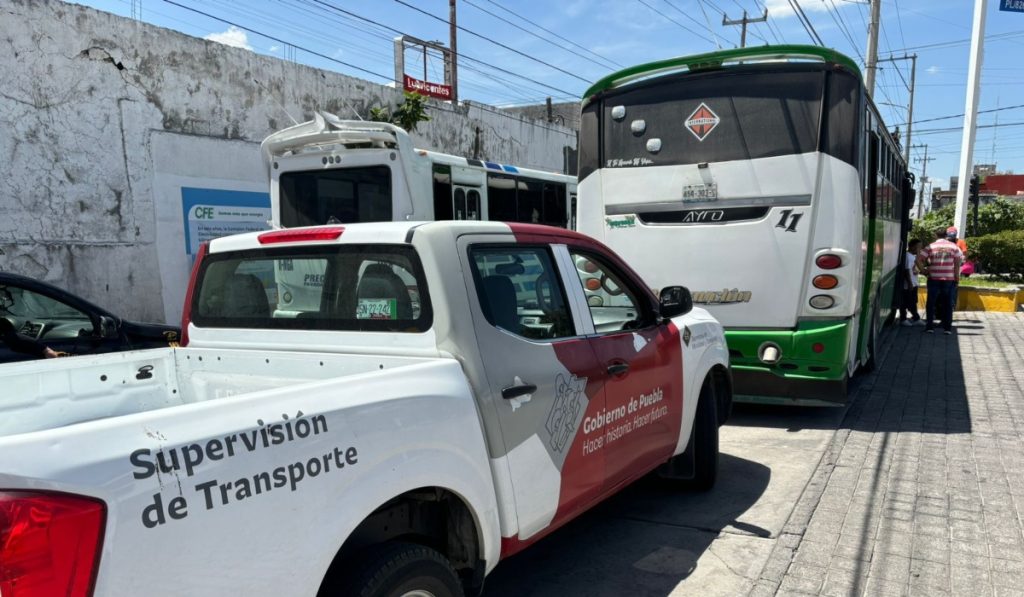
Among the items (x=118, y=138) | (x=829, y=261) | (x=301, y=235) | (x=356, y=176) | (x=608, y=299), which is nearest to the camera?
(x=301, y=235)

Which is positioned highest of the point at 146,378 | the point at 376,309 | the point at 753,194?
the point at 753,194

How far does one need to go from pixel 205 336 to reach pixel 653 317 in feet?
7.94

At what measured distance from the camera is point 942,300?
12.1 metres

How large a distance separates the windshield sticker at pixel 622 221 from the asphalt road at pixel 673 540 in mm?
2402

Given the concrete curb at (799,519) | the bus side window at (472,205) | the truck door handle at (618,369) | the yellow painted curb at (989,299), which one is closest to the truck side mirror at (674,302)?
the truck door handle at (618,369)

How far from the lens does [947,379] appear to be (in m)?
8.48

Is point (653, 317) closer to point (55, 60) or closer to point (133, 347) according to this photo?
point (133, 347)

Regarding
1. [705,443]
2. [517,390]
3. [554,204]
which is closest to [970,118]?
[554,204]

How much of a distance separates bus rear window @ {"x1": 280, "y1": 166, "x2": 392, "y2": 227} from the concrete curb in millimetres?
5794

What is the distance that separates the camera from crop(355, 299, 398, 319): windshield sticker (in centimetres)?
297

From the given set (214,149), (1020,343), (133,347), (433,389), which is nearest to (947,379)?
(1020,343)

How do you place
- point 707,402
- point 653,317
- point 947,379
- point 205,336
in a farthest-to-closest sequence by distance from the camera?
point 947,379
point 707,402
point 653,317
point 205,336

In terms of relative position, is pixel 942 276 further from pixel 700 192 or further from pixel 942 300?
pixel 700 192

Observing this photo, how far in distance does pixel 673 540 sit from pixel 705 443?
2.78 feet
